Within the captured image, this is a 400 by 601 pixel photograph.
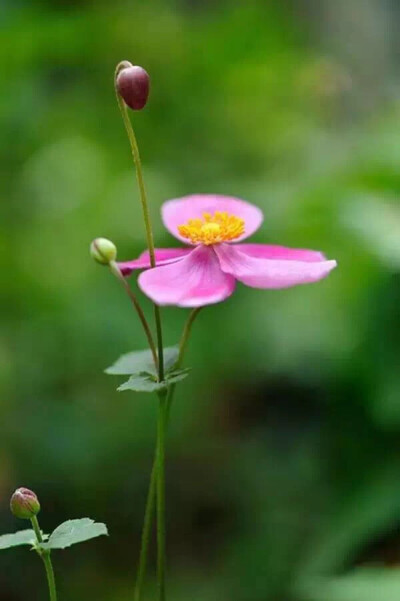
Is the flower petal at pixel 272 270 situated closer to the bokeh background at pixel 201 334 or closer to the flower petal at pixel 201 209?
the flower petal at pixel 201 209

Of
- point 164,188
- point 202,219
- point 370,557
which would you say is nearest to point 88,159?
point 164,188

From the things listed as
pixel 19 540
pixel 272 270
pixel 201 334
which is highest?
pixel 272 270

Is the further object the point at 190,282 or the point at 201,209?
the point at 201,209

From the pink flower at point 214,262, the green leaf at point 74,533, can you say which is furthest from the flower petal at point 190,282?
the green leaf at point 74,533

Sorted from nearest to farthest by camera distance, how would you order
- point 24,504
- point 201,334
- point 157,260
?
point 24,504, point 157,260, point 201,334

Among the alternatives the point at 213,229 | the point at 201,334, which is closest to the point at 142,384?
the point at 213,229

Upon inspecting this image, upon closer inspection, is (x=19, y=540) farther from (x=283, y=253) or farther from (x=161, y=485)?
(x=283, y=253)
